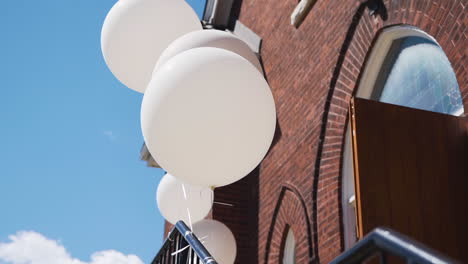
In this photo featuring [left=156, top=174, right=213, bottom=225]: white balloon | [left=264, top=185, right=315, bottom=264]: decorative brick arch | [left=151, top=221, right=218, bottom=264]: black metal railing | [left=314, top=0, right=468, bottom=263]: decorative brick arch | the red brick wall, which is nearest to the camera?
[left=151, top=221, right=218, bottom=264]: black metal railing

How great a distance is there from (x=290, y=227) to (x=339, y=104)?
162cm

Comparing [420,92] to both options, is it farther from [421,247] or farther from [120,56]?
[421,247]

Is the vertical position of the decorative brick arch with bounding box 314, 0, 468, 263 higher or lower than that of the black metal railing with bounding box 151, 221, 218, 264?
higher

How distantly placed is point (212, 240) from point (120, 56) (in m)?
2.20

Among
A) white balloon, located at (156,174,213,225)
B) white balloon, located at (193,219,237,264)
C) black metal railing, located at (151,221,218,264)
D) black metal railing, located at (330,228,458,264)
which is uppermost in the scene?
white balloon, located at (156,174,213,225)

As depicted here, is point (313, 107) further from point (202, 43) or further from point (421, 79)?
point (202, 43)

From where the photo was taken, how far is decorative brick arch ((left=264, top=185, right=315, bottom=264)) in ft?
18.1

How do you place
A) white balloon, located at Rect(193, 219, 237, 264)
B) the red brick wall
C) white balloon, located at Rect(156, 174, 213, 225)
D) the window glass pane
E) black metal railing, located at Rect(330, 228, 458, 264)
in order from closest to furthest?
black metal railing, located at Rect(330, 228, 458, 264)
the window glass pane
the red brick wall
white balloon, located at Rect(156, 174, 213, 225)
white balloon, located at Rect(193, 219, 237, 264)

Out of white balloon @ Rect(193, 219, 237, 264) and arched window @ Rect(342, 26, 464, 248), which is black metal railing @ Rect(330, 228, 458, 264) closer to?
arched window @ Rect(342, 26, 464, 248)

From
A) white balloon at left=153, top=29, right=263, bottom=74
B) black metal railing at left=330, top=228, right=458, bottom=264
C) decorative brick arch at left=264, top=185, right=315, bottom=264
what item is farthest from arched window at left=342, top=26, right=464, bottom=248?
black metal railing at left=330, top=228, right=458, bottom=264

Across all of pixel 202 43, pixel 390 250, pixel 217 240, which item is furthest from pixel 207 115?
pixel 217 240

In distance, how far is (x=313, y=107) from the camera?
589 centimetres

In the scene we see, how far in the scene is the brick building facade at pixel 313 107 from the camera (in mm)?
→ 4484

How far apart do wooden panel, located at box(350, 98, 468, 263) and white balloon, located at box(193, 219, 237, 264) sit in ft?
8.08
